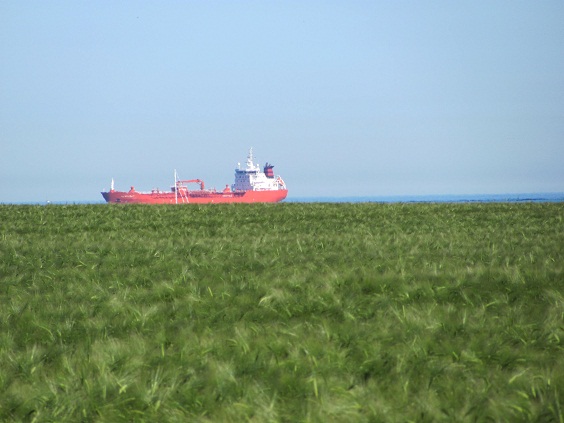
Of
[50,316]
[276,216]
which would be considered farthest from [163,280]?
[276,216]

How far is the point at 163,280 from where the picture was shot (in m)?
8.50

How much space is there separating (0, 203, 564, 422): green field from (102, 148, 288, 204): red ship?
8934 centimetres

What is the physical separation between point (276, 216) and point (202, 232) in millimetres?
5750

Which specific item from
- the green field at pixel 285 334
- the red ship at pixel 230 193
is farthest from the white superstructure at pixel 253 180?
the green field at pixel 285 334

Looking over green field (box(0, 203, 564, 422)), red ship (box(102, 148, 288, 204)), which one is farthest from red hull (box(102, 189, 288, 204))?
green field (box(0, 203, 564, 422))

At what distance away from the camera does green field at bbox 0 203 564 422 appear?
4.18 m

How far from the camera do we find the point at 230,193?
4970 inches

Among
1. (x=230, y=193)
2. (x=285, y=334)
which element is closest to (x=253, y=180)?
(x=230, y=193)

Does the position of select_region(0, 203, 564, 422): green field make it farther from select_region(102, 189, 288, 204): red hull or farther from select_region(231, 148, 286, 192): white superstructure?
select_region(231, 148, 286, 192): white superstructure

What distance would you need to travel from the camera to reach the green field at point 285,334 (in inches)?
165

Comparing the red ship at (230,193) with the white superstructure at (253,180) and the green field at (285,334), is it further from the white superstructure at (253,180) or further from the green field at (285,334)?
the green field at (285,334)

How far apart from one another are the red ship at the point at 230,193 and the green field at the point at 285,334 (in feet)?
293

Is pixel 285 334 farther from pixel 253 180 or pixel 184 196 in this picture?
pixel 253 180

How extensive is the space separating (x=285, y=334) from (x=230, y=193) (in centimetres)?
12117
